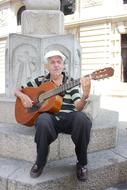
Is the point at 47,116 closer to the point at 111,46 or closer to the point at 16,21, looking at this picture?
the point at 111,46

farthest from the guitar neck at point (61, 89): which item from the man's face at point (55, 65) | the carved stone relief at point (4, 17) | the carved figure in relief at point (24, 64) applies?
the carved stone relief at point (4, 17)

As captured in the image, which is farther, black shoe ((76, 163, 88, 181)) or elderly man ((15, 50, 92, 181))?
black shoe ((76, 163, 88, 181))

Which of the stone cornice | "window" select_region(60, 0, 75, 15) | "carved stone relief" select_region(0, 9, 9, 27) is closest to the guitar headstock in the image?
the stone cornice

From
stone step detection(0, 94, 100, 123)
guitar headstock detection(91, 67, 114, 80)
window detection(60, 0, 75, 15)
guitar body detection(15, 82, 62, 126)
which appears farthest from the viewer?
window detection(60, 0, 75, 15)

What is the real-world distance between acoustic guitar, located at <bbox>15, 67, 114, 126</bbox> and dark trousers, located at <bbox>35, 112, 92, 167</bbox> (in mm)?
99

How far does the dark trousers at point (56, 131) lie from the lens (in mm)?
3014

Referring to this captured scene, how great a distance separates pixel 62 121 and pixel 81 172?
51cm

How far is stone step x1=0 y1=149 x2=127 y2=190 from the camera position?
316 cm

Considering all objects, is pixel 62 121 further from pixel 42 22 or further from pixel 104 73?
pixel 42 22

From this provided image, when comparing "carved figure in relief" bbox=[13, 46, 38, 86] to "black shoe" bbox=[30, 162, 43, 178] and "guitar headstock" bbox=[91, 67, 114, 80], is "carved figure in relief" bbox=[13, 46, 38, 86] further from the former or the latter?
"guitar headstock" bbox=[91, 67, 114, 80]

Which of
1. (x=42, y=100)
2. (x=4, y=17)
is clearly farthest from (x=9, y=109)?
(x=4, y=17)

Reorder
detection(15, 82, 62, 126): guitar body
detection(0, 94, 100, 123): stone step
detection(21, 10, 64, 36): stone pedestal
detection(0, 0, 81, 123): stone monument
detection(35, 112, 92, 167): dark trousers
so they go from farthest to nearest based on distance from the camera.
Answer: detection(21, 10, 64, 36): stone pedestal → detection(0, 0, 81, 123): stone monument → detection(0, 94, 100, 123): stone step → detection(15, 82, 62, 126): guitar body → detection(35, 112, 92, 167): dark trousers

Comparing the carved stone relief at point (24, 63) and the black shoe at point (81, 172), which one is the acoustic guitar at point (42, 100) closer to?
the black shoe at point (81, 172)

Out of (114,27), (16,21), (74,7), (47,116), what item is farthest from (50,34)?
(16,21)
